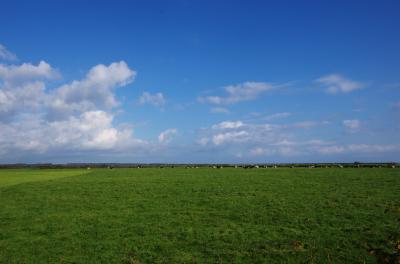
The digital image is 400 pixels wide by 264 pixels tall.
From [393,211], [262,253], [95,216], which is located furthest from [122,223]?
[393,211]

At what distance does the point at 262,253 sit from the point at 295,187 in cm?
2147

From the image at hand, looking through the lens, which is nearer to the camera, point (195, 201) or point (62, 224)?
point (62, 224)

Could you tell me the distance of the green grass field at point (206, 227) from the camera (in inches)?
748

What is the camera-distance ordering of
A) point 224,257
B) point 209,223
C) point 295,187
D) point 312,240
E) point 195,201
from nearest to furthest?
point 224,257, point 312,240, point 209,223, point 195,201, point 295,187

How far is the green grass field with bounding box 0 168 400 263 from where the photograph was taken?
62.3 feet

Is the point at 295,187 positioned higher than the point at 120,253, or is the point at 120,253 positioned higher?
the point at 295,187

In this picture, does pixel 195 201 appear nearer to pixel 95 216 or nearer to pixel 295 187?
pixel 95 216

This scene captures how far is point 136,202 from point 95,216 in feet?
16.8

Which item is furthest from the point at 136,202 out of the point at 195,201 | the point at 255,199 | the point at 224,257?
the point at 224,257

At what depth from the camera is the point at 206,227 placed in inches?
928

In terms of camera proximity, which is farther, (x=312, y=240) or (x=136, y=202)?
(x=136, y=202)

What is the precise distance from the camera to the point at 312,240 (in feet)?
66.3

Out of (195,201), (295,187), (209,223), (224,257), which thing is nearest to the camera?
(224,257)

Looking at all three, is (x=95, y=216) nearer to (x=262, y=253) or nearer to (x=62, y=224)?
(x=62, y=224)
